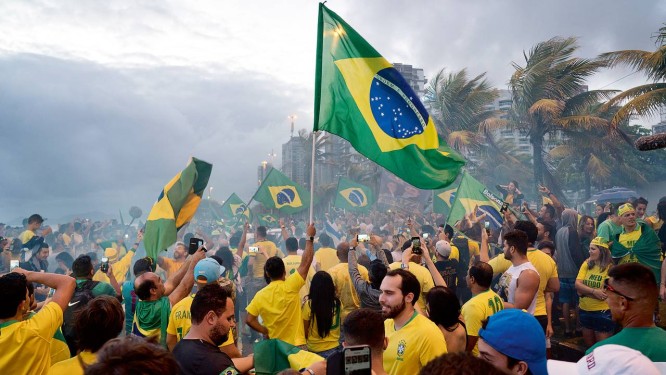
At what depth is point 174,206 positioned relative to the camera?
8297 millimetres

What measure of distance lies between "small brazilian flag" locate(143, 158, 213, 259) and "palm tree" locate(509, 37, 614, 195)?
1858 cm

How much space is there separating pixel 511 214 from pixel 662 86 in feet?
38.5

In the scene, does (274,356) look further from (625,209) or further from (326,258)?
(326,258)

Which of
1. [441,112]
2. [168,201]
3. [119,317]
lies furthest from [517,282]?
[441,112]

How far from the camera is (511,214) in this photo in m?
9.79

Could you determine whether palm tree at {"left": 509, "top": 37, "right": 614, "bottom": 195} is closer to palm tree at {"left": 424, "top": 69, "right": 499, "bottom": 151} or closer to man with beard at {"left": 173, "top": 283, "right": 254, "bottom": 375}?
palm tree at {"left": 424, "top": 69, "right": 499, "bottom": 151}

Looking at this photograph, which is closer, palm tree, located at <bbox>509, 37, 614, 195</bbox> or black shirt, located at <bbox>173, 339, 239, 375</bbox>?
black shirt, located at <bbox>173, 339, 239, 375</bbox>

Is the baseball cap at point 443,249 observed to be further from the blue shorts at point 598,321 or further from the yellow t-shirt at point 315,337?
the yellow t-shirt at point 315,337

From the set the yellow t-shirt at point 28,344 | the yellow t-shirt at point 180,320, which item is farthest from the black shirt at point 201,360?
the yellow t-shirt at point 180,320

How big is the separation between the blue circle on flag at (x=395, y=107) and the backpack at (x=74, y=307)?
412 cm

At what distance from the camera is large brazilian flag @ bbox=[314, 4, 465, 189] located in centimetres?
645

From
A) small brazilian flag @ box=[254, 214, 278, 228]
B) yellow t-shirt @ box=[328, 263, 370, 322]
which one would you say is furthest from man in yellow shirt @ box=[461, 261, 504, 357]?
small brazilian flag @ box=[254, 214, 278, 228]

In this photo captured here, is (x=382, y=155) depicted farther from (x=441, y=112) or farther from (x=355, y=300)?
(x=441, y=112)

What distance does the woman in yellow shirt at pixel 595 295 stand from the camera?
23.6ft
